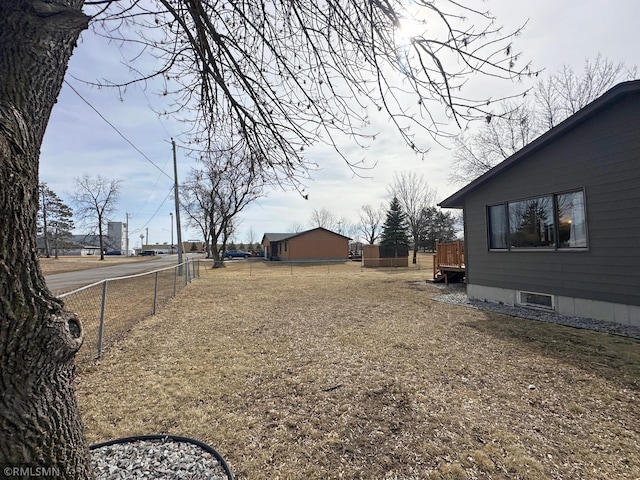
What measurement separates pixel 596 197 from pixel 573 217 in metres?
0.61

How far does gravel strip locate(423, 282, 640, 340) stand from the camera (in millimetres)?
5488

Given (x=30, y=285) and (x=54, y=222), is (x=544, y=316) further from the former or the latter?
(x=54, y=222)

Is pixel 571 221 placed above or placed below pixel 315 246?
above

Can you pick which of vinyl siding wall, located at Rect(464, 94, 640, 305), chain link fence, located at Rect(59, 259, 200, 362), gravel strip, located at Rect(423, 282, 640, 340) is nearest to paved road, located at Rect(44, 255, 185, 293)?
chain link fence, located at Rect(59, 259, 200, 362)

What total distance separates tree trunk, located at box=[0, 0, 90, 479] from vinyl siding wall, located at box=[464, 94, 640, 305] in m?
7.92

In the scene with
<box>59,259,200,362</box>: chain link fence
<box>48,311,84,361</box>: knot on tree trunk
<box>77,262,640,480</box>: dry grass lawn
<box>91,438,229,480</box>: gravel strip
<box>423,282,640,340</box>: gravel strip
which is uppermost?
<box>48,311,84,361</box>: knot on tree trunk

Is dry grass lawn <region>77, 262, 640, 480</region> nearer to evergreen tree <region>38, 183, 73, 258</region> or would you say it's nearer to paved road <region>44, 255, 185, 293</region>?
paved road <region>44, 255, 185, 293</region>

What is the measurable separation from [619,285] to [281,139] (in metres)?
6.76

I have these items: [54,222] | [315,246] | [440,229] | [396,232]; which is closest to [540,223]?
[396,232]

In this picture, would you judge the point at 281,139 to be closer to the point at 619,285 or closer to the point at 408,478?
the point at 408,478

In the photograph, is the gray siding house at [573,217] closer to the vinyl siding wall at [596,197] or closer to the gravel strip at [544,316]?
the vinyl siding wall at [596,197]

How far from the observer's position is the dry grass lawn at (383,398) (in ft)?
7.44

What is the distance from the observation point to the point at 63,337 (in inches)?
56.1

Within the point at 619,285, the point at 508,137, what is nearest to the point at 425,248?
the point at 508,137
